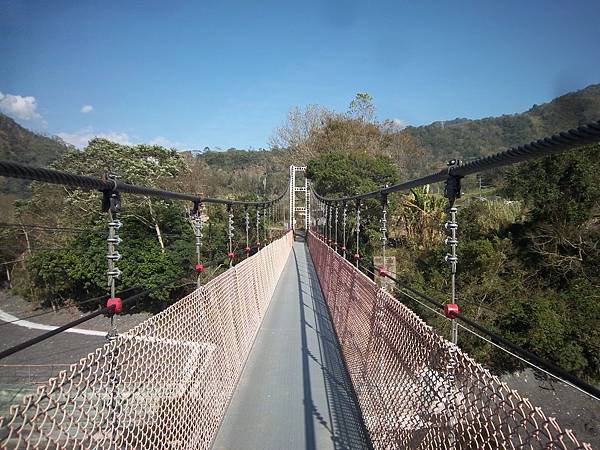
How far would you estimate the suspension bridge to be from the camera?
3.10ft

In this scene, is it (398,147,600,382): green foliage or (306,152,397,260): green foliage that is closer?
(398,147,600,382): green foliage

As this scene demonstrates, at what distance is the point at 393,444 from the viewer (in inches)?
63.1

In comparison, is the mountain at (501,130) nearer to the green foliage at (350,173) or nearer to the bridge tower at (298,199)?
the green foliage at (350,173)

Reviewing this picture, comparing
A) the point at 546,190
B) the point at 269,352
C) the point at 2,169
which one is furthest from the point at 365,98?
the point at 2,169

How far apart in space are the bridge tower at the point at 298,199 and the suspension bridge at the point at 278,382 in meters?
22.4

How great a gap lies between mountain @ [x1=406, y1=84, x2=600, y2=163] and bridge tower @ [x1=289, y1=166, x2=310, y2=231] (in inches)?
359

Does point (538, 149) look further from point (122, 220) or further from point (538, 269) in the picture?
point (122, 220)

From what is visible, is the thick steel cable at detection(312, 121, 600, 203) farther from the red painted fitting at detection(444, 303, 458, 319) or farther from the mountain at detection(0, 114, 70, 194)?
the mountain at detection(0, 114, 70, 194)

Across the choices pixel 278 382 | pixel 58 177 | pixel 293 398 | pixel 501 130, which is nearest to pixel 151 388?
pixel 58 177

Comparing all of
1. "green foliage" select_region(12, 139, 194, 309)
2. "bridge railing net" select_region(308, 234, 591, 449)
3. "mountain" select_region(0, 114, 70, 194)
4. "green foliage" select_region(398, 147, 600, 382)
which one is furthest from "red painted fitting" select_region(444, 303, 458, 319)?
"mountain" select_region(0, 114, 70, 194)

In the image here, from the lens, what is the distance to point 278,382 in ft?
8.29

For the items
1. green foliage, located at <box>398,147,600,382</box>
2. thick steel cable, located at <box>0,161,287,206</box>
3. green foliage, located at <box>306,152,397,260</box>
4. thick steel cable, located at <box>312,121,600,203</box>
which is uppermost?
green foliage, located at <box>306,152,397,260</box>

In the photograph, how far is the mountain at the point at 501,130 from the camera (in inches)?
421

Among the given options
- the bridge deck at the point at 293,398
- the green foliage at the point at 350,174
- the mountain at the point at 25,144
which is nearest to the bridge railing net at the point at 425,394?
the bridge deck at the point at 293,398
